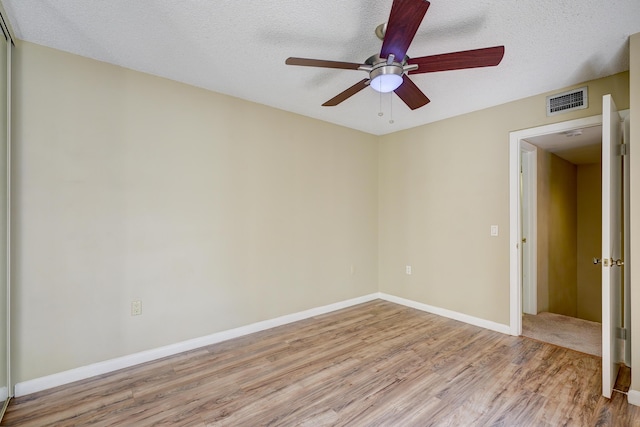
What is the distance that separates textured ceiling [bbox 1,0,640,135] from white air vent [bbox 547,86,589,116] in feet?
0.31

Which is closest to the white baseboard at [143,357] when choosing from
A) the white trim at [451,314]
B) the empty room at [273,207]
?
the empty room at [273,207]

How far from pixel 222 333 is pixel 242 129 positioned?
211 centimetres

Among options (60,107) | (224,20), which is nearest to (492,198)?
(224,20)

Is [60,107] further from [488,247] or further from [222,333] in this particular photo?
[488,247]

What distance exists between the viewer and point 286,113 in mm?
3496

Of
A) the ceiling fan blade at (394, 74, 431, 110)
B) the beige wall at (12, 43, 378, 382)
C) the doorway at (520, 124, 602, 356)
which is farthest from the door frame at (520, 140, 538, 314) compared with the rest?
the beige wall at (12, 43, 378, 382)

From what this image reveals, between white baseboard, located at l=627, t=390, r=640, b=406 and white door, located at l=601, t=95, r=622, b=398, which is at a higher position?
white door, located at l=601, t=95, r=622, b=398

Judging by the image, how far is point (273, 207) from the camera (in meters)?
3.38

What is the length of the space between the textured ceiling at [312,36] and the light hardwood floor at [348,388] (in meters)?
2.48

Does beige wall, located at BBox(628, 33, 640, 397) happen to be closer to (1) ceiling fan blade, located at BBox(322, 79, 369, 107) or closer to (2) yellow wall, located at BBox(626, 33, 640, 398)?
(2) yellow wall, located at BBox(626, 33, 640, 398)

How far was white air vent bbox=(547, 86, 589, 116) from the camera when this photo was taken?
2.69m

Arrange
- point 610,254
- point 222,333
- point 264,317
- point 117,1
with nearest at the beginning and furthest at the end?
point 117,1
point 610,254
point 222,333
point 264,317

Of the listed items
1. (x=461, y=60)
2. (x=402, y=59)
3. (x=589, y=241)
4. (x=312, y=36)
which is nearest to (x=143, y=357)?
(x=312, y=36)

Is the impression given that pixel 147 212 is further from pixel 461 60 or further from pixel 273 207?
pixel 461 60
